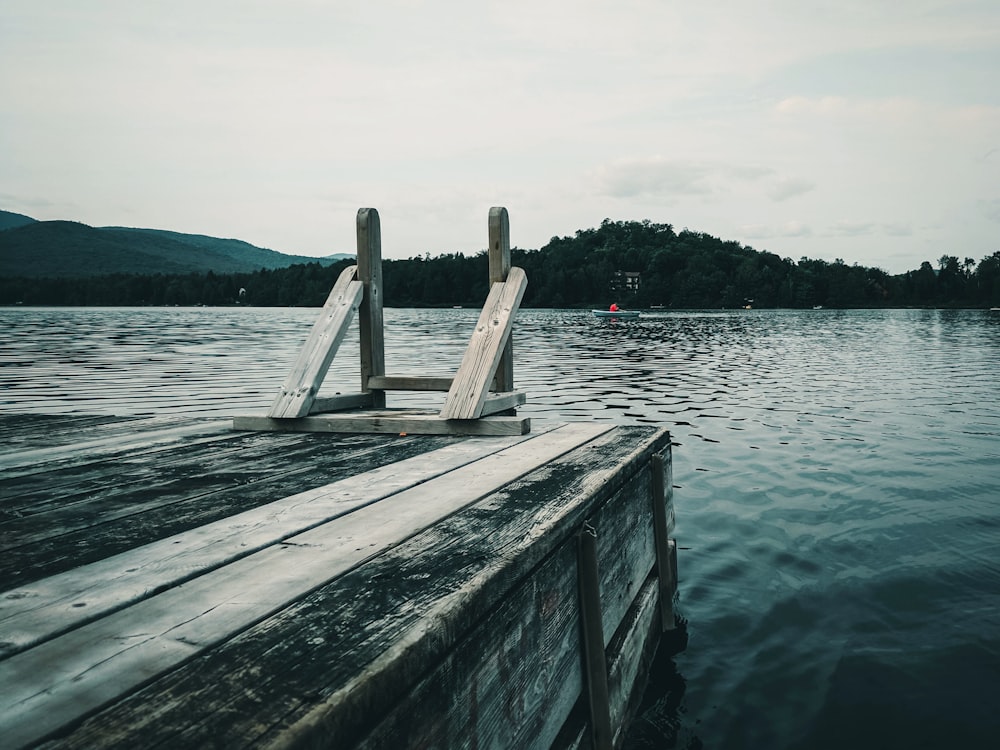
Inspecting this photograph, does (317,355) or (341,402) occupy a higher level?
(317,355)

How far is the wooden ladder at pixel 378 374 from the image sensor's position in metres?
5.65

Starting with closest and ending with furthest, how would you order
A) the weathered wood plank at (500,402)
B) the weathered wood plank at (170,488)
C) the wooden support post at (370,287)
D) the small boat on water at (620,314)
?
the weathered wood plank at (170,488) < the weathered wood plank at (500,402) < the wooden support post at (370,287) < the small boat on water at (620,314)

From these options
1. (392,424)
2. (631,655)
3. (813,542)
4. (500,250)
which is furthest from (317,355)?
(813,542)

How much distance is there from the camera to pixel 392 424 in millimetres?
5766

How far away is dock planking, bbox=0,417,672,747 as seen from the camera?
1701mm

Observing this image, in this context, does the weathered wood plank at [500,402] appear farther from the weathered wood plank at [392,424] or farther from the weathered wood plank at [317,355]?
the weathered wood plank at [317,355]

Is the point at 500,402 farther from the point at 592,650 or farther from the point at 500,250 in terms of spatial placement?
the point at 592,650

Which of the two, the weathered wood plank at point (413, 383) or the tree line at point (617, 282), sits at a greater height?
the tree line at point (617, 282)

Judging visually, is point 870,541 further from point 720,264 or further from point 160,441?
point 720,264

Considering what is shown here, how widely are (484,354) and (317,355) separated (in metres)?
1.32

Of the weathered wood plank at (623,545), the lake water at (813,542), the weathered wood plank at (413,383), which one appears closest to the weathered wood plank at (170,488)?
the weathered wood plank at (413,383)

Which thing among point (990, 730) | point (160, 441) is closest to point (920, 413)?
point (990, 730)

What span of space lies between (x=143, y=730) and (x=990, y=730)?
4988 millimetres

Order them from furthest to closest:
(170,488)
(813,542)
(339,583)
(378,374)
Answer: (813,542) → (378,374) → (170,488) → (339,583)
